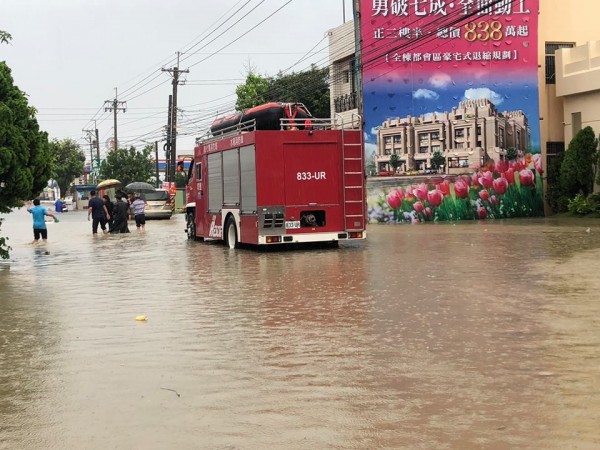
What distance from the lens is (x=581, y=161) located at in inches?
1281

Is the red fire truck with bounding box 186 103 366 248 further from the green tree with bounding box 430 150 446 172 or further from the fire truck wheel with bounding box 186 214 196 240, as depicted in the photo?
the green tree with bounding box 430 150 446 172

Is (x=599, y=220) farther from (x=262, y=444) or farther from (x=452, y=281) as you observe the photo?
(x=262, y=444)

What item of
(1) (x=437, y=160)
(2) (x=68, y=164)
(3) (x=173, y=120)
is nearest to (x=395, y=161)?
(1) (x=437, y=160)

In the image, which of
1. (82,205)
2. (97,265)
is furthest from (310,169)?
(82,205)

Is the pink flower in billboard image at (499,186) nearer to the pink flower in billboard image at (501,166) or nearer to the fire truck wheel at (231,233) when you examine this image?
the pink flower in billboard image at (501,166)

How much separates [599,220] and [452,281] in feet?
61.1

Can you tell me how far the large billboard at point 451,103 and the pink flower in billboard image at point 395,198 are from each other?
8 centimetres

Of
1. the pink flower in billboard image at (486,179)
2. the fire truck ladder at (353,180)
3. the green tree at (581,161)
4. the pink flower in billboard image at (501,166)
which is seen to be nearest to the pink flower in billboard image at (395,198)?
the pink flower in billboard image at (486,179)

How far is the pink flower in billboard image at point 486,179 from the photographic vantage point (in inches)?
1320

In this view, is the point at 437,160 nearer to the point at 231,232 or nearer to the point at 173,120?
the point at 231,232

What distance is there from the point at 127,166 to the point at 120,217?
51.7 metres

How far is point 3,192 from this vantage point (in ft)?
55.5

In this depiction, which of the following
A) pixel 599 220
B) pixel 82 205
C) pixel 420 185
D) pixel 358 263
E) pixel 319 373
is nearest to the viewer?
pixel 319 373

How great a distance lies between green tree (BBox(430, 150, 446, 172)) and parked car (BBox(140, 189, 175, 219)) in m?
21.6
